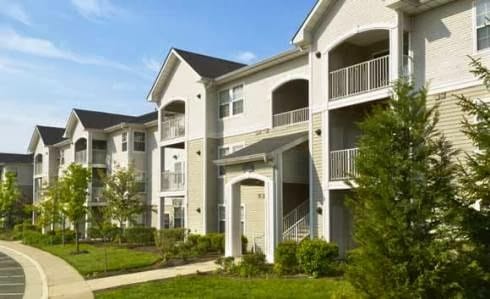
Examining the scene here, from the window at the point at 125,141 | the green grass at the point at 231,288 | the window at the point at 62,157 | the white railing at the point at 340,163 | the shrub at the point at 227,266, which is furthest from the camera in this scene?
the window at the point at 62,157

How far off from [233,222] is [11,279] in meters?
8.92

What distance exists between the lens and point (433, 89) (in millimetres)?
17250

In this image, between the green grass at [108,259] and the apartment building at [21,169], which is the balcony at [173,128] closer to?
the green grass at [108,259]

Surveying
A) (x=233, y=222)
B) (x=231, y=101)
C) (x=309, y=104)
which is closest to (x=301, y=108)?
(x=309, y=104)

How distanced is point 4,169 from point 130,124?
32.8 meters

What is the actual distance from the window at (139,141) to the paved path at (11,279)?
47.6 ft

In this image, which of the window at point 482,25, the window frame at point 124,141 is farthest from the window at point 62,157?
the window at point 482,25

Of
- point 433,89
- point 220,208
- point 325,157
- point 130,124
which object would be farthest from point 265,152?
point 130,124

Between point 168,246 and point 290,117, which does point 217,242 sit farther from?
point 290,117

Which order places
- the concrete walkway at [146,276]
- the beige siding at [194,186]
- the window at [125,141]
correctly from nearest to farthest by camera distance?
the concrete walkway at [146,276]
the beige siding at [194,186]
the window at [125,141]

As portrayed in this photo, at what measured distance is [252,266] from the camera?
18.8m

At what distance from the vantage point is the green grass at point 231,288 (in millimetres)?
14550

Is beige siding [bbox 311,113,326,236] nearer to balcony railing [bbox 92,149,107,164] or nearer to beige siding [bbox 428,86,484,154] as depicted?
beige siding [bbox 428,86,484,154]

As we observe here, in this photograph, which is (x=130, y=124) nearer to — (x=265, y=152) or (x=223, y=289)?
(x=265, y=152)
